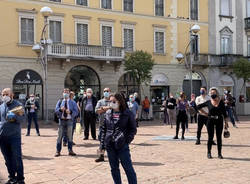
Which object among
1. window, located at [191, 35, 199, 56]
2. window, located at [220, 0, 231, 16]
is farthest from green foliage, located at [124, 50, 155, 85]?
window, located at [220, 0, 231, 16]

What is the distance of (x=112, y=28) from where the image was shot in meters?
28.8

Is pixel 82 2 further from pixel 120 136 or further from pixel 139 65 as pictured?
pixel 120 136

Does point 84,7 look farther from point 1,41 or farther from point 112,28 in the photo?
point 1,41

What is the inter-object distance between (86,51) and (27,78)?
452 cm

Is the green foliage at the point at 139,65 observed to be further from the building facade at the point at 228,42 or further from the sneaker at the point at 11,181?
the sneaker at the point at 11,181

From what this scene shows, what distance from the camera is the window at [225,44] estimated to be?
114 feet

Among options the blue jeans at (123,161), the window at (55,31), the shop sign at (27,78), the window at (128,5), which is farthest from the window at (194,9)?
the blue jeans at (123,161)

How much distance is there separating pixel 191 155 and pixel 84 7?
63.9 ft

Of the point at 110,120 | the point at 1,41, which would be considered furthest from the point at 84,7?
the point at 110,120

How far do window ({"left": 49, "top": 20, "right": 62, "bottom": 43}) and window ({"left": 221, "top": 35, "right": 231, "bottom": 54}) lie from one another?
15670 millimetres

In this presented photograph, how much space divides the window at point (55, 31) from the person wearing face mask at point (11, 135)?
65.3 feet

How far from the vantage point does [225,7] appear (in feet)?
115

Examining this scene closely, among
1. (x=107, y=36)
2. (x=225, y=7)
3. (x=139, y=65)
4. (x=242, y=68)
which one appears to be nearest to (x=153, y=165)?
(x=139, y=65)

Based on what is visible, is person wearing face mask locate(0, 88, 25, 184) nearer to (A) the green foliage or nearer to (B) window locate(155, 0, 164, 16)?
(A) the green foliage
